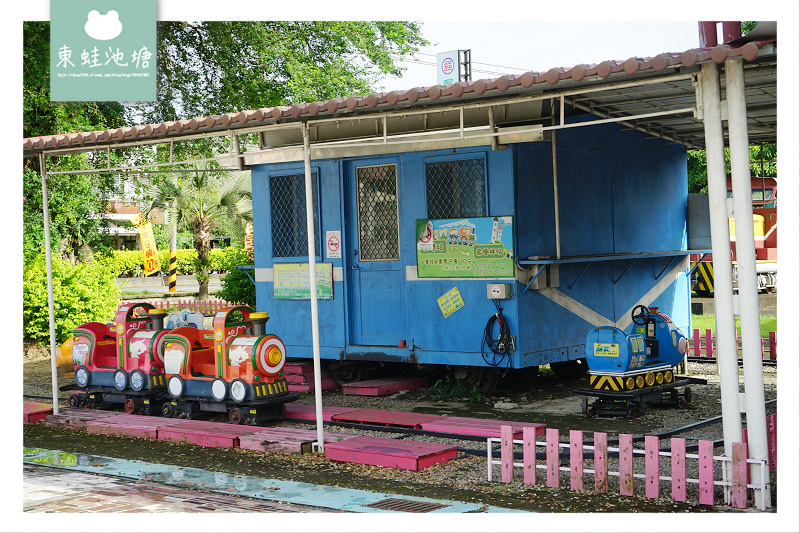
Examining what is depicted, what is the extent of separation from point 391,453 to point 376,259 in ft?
15.2

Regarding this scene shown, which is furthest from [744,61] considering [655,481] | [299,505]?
[299,505]

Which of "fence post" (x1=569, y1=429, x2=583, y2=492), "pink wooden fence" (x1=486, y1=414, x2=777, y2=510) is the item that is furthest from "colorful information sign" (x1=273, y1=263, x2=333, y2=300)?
"fence post" (x1=569, y1=429, x2=583, y2=492)

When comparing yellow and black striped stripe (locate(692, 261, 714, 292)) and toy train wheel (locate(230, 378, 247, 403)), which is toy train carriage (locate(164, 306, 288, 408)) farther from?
yellow and black striped stripe (locate(692, 261, 714, 292))

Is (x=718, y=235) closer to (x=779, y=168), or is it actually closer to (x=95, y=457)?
(x=779, y=168)

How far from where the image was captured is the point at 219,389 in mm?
11000

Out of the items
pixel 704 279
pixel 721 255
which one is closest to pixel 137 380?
pixel 721 255

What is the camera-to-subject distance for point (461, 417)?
10.7 meters

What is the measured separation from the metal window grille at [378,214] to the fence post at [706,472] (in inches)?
253

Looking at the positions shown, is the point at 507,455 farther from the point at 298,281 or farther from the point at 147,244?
the point at 147,244

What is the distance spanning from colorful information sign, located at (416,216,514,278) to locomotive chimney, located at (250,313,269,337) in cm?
261

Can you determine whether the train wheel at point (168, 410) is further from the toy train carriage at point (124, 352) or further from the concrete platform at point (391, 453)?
the concrete platform at point (391, 453)

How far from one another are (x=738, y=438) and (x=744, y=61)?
299 cm

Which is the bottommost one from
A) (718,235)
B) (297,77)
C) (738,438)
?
(738,438)

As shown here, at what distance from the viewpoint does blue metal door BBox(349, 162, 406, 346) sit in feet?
42.1
